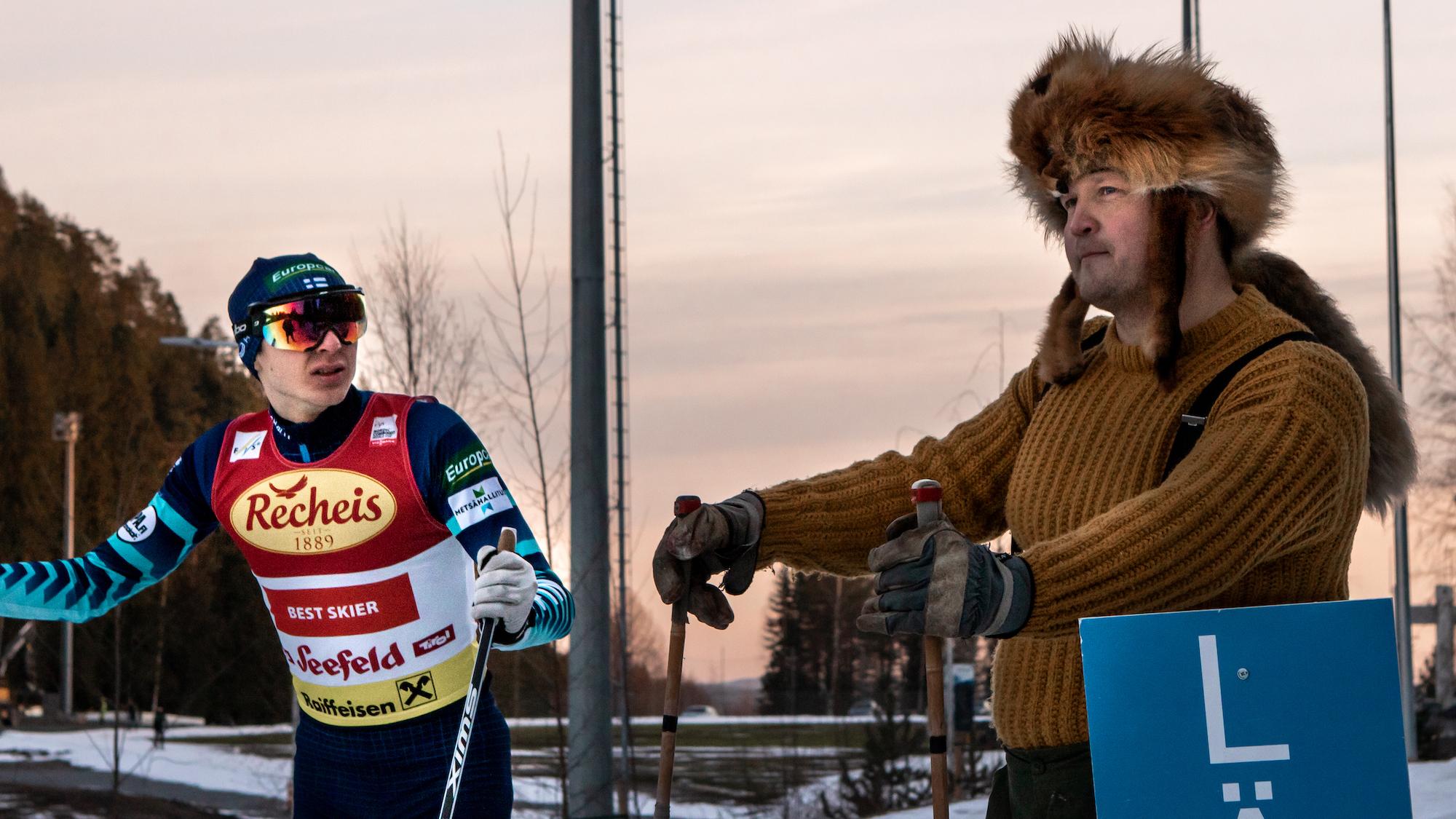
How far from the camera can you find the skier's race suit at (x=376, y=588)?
4.29 m

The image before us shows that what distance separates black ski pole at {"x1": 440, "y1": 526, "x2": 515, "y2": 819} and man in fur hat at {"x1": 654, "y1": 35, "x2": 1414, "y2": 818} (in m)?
0.44

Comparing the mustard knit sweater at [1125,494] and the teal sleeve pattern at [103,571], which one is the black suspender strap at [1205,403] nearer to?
the mustard knit sweater at [1125,494]

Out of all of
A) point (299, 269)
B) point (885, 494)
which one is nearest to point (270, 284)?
point (299, 269)

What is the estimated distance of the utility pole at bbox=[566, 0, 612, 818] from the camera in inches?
340

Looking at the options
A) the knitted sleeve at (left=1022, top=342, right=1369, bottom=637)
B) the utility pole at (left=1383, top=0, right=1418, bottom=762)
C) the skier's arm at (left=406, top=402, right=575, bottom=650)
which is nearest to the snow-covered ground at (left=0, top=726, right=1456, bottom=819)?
the utility pole at (left=1383, top=0, right=1418, bottom=762)

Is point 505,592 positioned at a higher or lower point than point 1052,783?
higher

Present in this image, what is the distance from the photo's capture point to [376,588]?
4.38 m

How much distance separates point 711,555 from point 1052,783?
84 cm

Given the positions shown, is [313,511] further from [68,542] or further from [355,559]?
[68,542]

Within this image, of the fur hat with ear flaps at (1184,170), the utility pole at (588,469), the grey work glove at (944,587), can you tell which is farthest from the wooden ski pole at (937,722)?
the utility pole at (588,469)

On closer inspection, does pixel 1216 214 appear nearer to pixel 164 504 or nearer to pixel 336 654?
pixel 336 654

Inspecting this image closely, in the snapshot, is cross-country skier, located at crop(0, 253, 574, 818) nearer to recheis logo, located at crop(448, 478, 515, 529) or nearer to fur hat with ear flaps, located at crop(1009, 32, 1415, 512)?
recheis logo, located at crop(448, 478, 515, 529)

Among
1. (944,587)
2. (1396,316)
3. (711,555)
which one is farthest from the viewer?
(1396,316)

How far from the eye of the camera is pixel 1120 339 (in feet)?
11.9
